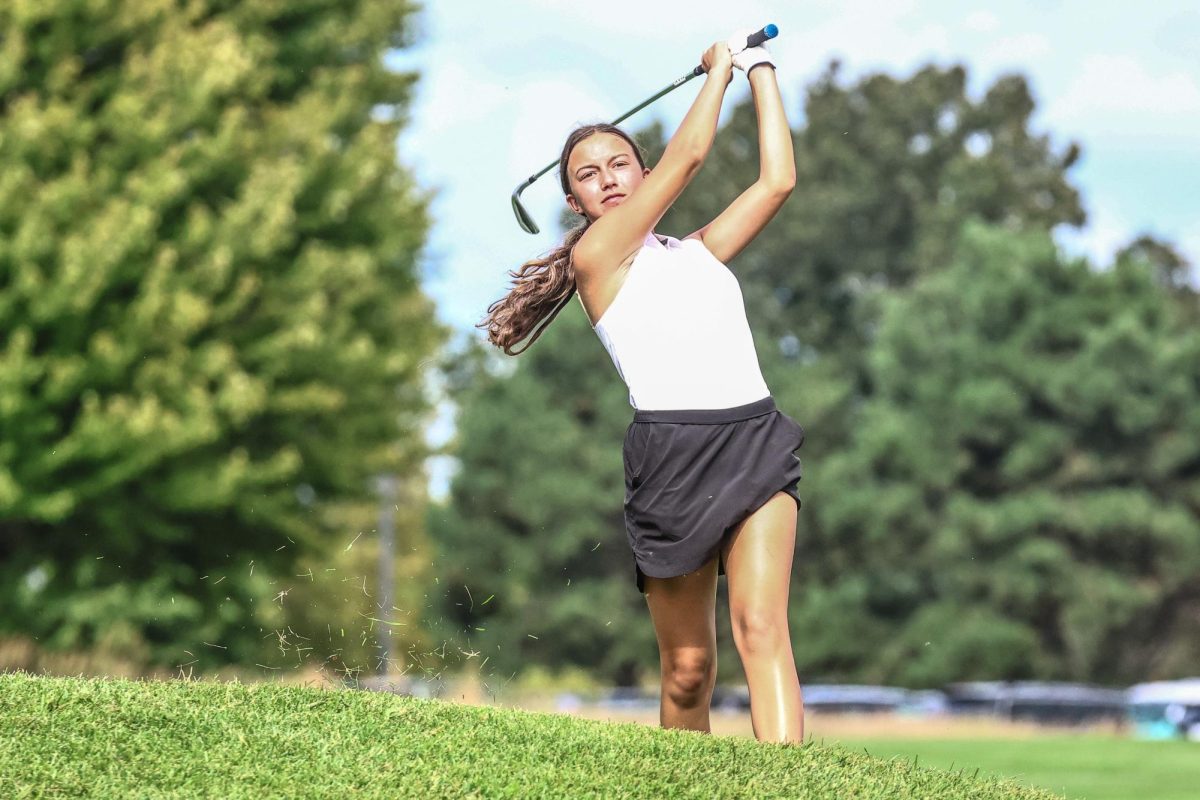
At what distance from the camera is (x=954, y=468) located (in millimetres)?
37094

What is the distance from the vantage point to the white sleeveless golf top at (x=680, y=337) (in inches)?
213

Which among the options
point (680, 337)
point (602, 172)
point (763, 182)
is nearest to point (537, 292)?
point (602, 172)

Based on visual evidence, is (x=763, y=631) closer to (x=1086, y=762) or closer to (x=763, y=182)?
(x=763, y=182)

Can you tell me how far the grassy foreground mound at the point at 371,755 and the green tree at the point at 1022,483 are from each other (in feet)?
102

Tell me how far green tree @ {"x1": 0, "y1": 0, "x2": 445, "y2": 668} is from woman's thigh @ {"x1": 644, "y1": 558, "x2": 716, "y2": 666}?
47.4 ft

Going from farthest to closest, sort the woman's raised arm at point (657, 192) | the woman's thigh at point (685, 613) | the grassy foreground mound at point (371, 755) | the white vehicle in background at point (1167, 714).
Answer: the white vehicle in background at point (1167, 714)
the woman's thigh at point (685, 613)
the woman's raised arm at point (657, 192)
the grassy foreground mound at point (371, 755)

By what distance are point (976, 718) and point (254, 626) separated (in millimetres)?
13968

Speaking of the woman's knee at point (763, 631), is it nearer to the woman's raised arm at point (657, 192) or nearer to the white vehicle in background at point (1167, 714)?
the woman's raised arm at point (657, 192)

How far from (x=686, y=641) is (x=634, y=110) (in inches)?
83.8

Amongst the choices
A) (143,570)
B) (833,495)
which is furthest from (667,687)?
(833,495)

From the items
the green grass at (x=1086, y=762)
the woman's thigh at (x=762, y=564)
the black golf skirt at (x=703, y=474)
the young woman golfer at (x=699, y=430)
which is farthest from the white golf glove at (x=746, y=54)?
the green grass at (x=1086, y=762)

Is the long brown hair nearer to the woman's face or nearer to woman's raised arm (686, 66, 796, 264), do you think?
the woman's face

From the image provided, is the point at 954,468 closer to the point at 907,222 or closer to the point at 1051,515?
the point at 1051,515

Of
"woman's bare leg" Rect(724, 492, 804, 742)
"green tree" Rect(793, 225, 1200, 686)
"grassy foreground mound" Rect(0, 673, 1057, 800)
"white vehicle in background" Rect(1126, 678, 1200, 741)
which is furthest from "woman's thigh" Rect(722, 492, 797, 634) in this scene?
"green tree" Rect(793, 225, 1200, 686)
